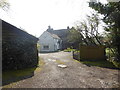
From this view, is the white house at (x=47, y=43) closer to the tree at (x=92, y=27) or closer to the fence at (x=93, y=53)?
the tree at (x=92, y=27)

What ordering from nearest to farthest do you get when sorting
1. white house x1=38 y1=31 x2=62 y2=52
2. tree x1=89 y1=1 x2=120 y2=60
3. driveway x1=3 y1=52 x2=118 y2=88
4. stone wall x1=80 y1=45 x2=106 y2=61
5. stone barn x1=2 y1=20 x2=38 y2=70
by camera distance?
driveway x1=3 y1=52 x2=118 y2=88 < stone barn x1=2 y1=20 x2=38 y2=70 < tree x1=89 y1=1 x2=120 y2=60 < stone wall x1=80 y1=45 x2=106 y2=61 < white house x1=38 y1=31 x2=62 y2=52

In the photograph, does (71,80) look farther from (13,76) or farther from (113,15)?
(113,15)

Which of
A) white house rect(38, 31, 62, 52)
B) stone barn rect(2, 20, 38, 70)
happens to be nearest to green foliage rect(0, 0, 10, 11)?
stone barn rect(2, 20, 38, 70)

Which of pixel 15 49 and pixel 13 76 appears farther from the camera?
pixel 15 49

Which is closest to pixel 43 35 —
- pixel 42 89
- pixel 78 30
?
pixel 78 30

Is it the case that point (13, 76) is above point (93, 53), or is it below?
below

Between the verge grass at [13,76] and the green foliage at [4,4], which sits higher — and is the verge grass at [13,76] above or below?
below

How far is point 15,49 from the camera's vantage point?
30.8 feet

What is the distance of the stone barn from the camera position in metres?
8.96

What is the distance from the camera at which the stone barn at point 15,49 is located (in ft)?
29.4

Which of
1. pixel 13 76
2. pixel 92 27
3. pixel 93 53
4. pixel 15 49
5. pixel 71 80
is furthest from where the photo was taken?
pixel 92 27

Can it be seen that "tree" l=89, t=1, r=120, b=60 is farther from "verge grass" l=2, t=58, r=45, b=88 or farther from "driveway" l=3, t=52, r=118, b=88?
"verge grass" l=2, t=58, r=45, b=88

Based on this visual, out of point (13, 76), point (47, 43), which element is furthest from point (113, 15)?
point (47, 43)

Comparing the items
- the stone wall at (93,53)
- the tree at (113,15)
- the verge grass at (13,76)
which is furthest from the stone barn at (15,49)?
the tree at (113,15)
